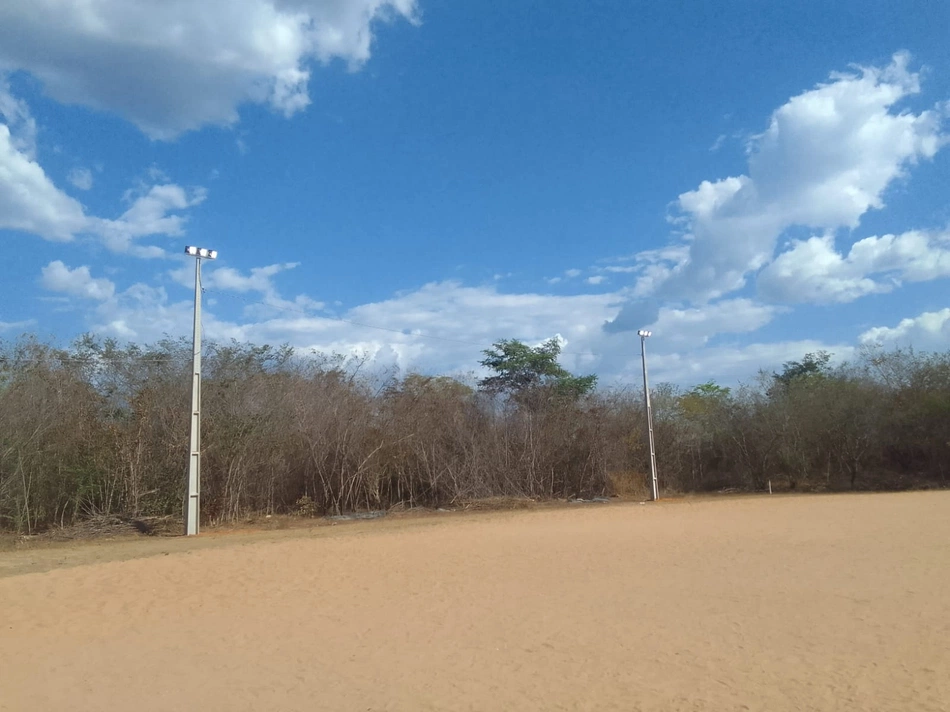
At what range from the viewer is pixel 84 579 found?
1010 cm

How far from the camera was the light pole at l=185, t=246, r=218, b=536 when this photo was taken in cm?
1477

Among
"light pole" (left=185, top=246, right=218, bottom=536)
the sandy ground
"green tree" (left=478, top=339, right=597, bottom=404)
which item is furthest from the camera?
"green tree" (left=478, top=339, right=597, bottom=404)

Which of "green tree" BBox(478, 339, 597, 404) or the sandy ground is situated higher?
"green tree" BBox(478, 339, 597, 404)

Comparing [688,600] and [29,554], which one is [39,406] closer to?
[29,554]

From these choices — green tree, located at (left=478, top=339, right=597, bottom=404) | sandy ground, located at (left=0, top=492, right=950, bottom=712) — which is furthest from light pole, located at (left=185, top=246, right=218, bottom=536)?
green tree, located at (left=478, top=339, right=597, bottom=404)

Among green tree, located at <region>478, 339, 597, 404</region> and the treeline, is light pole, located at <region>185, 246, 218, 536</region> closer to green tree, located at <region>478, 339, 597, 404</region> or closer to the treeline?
the treeline

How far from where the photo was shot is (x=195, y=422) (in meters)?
14.8

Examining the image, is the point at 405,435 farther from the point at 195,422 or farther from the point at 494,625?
the point at 494,625

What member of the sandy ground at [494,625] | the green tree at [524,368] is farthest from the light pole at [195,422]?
the green tree at [524,368]

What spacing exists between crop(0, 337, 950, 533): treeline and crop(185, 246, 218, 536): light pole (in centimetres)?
227

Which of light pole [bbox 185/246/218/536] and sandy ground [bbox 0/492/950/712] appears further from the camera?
light pole [bbox 185/246/218/536]

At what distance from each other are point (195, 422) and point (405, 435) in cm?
794

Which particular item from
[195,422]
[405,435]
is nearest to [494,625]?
[195,422]

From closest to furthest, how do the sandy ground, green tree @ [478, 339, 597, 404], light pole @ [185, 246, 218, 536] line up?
the sandy ground < light pole @ [185, 246, 218, 536] < green tree @ [478, 339, 597, 404]
